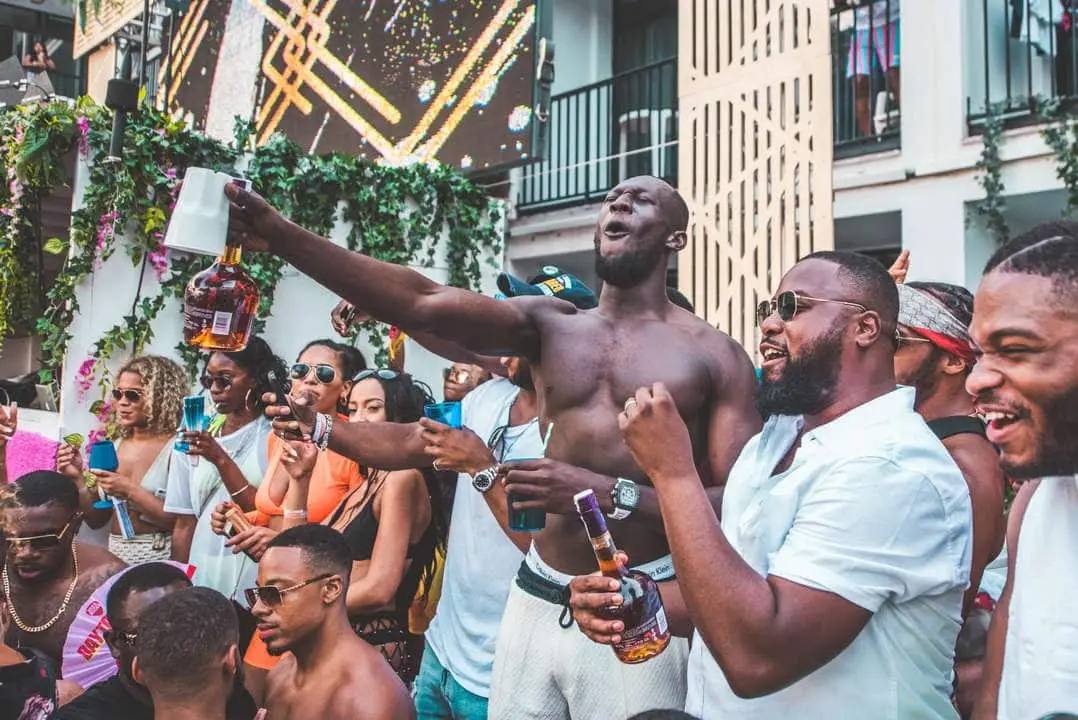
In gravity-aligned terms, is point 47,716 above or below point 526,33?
below

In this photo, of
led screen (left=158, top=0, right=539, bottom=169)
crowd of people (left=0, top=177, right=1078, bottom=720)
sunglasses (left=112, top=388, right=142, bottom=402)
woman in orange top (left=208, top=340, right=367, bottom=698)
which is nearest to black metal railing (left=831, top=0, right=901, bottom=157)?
led screen (left=158, top=0, right=539, bottom=169)

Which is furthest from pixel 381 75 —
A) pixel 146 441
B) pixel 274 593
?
pixel 274 593

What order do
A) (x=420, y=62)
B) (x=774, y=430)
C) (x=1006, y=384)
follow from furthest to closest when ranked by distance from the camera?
(x=420, y=62), (x=774, y=430), (x=1006, y=384)

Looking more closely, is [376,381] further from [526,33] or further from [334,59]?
[334,59]

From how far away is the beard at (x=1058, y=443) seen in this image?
1.62 m

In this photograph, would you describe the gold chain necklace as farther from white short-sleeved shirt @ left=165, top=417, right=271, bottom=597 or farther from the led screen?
the led screen

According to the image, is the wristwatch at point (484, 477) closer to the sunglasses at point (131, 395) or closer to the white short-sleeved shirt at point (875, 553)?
the white short-sleeved shirt at point (875, 553)

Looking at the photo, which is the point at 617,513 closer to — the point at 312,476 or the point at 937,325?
the point at 937,325

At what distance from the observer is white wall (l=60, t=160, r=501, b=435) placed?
680cm

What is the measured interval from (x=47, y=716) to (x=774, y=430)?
91.4 inches

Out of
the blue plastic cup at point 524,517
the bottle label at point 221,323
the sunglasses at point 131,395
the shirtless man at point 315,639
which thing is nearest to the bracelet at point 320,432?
the shirtless man at point 315,639

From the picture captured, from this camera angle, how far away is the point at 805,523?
6.16ft

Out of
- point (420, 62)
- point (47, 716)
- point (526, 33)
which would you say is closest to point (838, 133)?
point (526, 33)

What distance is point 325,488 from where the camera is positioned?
4328mm
